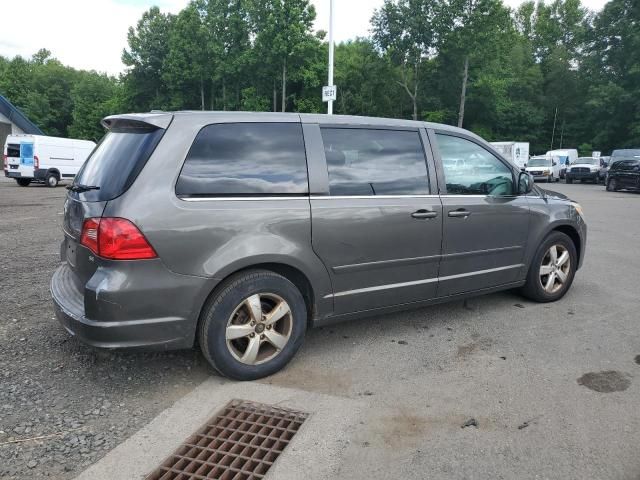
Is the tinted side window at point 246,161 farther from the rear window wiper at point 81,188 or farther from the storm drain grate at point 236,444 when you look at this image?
the storm drain grate at point 236,444

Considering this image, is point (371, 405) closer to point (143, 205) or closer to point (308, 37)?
point (143, 205)

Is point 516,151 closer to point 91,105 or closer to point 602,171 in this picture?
point 602,171

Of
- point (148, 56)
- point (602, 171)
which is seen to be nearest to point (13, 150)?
point (602, 171)

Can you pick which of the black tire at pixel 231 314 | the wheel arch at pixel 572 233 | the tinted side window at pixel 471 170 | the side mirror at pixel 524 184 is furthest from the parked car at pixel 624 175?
the black tire at pixel 231 314

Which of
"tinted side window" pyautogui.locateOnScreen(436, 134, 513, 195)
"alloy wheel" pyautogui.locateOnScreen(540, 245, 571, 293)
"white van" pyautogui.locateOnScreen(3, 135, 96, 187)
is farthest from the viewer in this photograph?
"white van" pyautogui.locateOnScreen(3, 135, 96, 187)

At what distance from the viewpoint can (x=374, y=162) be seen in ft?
13.0

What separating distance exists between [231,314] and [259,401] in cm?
57

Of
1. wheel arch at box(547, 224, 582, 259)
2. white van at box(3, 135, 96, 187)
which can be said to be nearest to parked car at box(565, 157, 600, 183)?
white van at box(3, 135, 96, 187)

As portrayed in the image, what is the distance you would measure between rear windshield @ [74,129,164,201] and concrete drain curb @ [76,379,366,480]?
1369 mm

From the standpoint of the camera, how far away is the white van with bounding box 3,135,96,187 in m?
22.1

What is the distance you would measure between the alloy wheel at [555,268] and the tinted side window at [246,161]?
2.90 metres

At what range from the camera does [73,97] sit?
6719 cm

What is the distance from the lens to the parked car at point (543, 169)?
33.4 metres

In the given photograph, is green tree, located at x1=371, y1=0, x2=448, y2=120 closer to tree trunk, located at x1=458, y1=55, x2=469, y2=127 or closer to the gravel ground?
tree trunk, located at x1=458, y1=55, x2=469, y2=127
